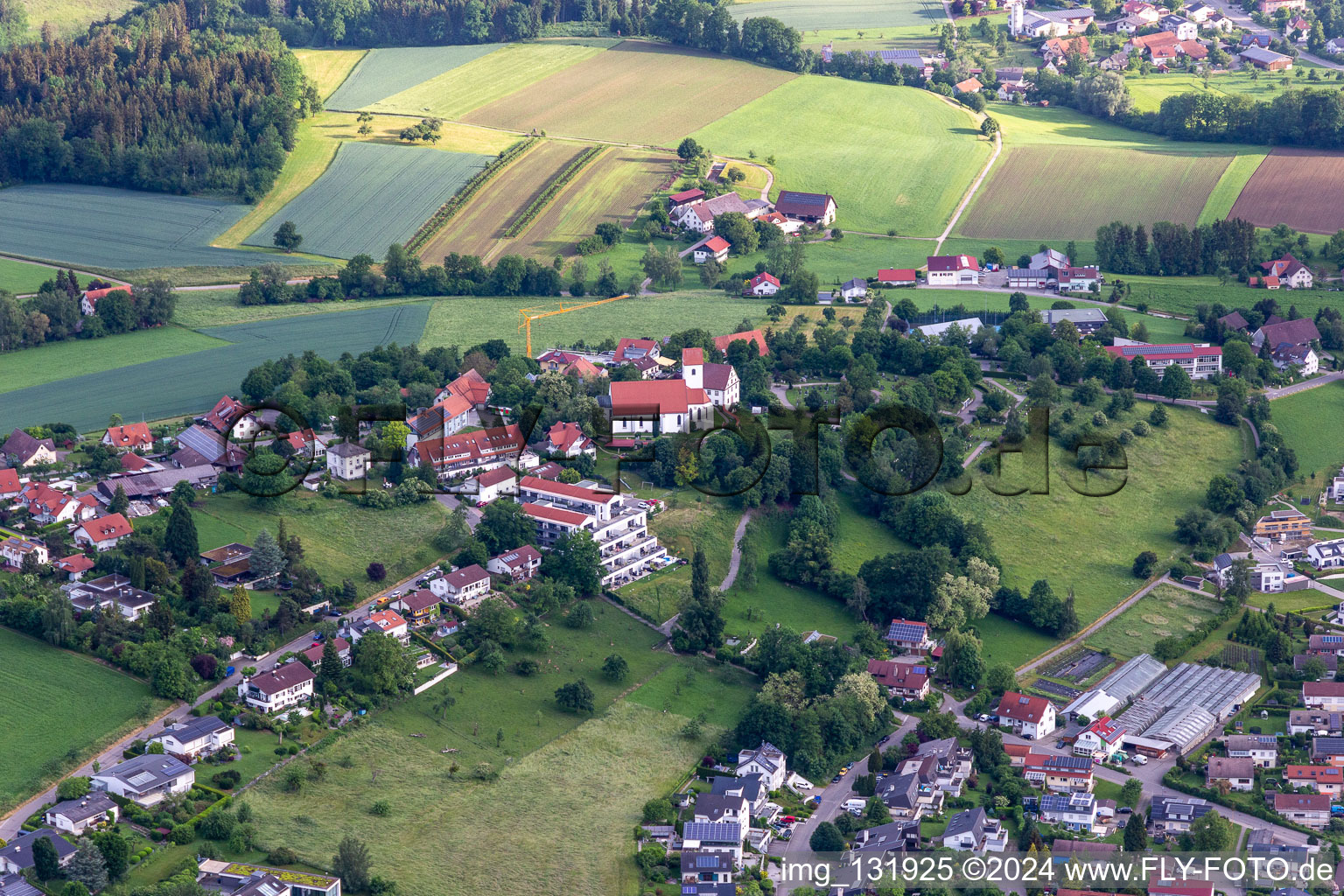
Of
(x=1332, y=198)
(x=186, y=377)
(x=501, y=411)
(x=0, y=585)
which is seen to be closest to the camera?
(x=0, y=585)

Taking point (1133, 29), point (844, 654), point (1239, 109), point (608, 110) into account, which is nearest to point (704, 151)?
point (608, 110)

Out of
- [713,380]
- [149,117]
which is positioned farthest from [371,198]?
[713,380]

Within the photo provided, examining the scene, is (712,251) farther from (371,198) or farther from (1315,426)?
(1315,426)

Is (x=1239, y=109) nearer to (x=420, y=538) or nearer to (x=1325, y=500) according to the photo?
(x=1325, y=500)

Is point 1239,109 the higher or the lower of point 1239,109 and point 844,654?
the higher

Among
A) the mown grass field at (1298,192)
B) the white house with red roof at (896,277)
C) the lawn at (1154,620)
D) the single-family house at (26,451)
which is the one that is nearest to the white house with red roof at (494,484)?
the single-family house at (26,451)

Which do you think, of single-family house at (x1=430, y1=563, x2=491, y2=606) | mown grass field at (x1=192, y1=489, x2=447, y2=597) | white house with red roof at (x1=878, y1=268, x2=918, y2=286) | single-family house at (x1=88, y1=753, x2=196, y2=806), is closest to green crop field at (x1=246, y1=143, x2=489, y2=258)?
white house with red roof at (x1=878, y1=268, x2=918, y2=286)
